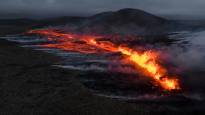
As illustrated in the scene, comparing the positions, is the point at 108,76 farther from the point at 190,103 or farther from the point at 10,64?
the point at 10,64

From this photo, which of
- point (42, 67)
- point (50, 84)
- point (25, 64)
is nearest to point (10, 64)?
point (25, 64)

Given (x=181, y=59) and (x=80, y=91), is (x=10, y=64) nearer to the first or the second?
(x=80, y=91)

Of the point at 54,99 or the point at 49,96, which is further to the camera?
the point at 49,96

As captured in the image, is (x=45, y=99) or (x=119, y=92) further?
(x=119, y=92)

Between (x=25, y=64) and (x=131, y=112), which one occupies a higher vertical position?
(x=25, y=64)

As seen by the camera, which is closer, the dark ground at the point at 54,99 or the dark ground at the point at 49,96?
the dark ground at the point at 54,99

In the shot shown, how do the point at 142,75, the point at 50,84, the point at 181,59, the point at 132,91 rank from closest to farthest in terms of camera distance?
the point at 132,91 → the point at 50,84 → the point at 142,75 → the point at 181,59

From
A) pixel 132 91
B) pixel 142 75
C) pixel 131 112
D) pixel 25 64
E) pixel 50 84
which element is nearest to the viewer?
pixel 131 112

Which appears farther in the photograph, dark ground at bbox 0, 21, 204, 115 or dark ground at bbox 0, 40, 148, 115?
dark ground at bbox 0, 40, 148, 115

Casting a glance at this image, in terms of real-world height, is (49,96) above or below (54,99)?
above
